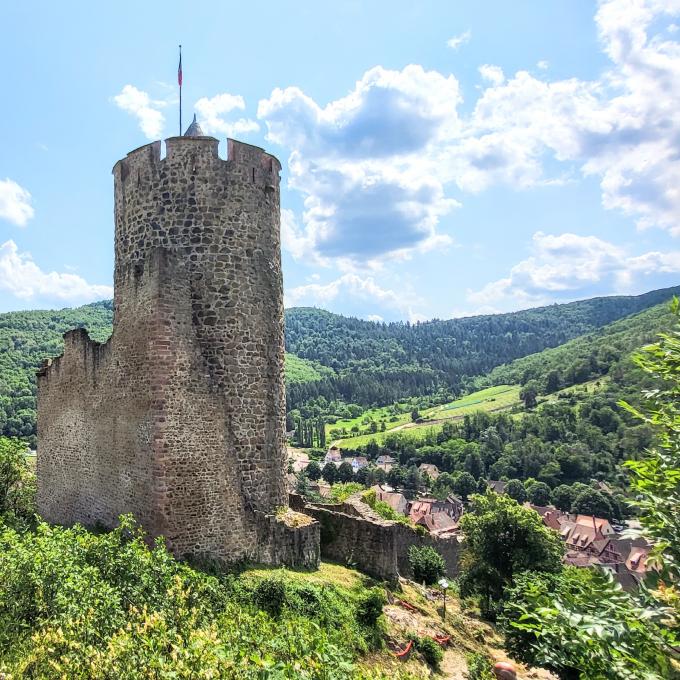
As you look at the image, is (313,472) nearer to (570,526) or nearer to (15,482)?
(570,526)

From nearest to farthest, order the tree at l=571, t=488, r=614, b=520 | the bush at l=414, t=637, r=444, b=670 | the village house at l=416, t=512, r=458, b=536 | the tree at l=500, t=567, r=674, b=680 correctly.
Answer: the tree at l=500, t=567, r=674, b=680, the bush at l=414, t=637, r=444, b=670, the village house at l=416, t=512, r=458, b=536, the tree at l=571, t=488, r=614, b=520

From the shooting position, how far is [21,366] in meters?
123

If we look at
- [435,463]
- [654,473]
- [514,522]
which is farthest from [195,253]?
[435,463]

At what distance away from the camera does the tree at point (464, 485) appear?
125812mm

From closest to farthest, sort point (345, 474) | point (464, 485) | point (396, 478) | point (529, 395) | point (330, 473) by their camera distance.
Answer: point (330, 473)
point (345, 474)
point (464, 485)
point (396, 478)
point (529, 395)

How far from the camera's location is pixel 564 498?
369ft

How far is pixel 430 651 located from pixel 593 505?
4099 inches

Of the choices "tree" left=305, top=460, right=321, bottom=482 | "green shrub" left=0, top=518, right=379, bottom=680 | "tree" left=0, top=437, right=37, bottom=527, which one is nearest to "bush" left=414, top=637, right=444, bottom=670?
"green shrub" left=0, top=518, right=379, bottom=680

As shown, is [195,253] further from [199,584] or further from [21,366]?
[21,366]

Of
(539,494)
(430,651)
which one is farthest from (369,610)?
(539,494)

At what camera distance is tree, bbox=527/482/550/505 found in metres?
115

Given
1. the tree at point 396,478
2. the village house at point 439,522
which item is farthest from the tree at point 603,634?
the tree at point 396,478

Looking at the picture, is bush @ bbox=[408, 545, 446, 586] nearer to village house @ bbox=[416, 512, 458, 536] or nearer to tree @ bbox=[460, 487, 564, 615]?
tree @ bbox=[460, 487, 564, 615]

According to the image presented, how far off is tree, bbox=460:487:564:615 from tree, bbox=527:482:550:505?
95.6m
